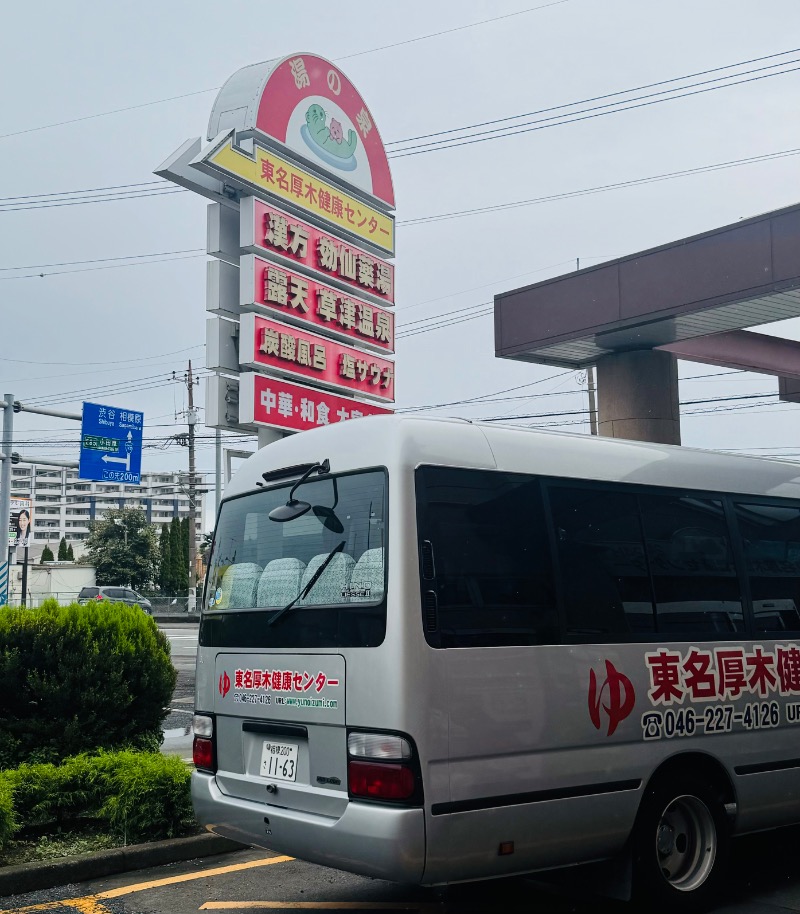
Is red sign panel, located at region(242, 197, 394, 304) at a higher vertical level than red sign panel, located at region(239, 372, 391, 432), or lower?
higher

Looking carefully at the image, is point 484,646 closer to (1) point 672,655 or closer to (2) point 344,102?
(1) point 672,655

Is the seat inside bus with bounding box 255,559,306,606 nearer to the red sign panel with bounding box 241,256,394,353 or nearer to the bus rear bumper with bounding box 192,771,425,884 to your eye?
the bus rear bumper with bounding box 192,771,425,884

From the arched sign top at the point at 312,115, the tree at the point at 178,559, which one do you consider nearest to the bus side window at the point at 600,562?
the arched sign top at the point at 312,115

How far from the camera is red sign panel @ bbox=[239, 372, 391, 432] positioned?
16516 mm

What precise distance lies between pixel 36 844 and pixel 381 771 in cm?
314

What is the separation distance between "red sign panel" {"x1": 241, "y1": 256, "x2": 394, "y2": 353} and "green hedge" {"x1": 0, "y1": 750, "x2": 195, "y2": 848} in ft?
33.9

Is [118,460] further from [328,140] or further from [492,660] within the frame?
[492,660]

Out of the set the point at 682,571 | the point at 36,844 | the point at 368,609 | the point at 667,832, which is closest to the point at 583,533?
the point at 682,571

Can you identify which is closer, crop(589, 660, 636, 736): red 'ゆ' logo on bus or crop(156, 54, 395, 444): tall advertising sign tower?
crop(589, 660, 636, 736): red 'ゆ' logo on bus

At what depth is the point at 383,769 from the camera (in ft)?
15.5

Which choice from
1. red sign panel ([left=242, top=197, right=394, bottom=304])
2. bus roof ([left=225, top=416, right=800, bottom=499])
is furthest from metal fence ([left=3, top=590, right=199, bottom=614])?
bus roof ([left=225, top=416, right=800, bottom=499])

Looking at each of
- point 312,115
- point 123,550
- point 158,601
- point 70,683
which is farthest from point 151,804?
point 123,550

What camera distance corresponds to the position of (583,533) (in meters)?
5.64

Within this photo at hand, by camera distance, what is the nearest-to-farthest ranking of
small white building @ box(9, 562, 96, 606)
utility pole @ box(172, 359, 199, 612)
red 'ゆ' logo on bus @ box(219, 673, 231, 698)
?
red 'ゆ' logo on bus @ box(219, 673, 231, 698), utility pole @ box(172, 359, 199, 612), small white building @ box(9, 562, 96, 606)
